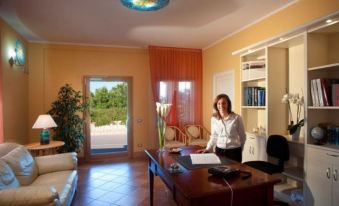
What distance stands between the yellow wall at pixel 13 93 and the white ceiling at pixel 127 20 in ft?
0.91

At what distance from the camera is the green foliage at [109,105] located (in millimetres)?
5344

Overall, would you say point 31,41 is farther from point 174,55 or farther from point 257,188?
point 257,188

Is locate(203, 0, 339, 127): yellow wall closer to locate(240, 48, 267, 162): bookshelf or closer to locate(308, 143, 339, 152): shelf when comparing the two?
locate(240, 48, 267, 162): bookshelf

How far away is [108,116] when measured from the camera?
5.42m

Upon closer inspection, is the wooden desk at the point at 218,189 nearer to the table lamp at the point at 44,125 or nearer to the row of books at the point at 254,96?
the row of books at the point at 254,96

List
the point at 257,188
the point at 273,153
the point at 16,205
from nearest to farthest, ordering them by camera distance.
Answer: the point at 257,188 < the point at 16,205 < the point at 273,153

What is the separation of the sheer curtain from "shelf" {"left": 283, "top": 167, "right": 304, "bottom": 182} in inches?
112

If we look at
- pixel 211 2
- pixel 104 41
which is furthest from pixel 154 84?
pixel 211 2

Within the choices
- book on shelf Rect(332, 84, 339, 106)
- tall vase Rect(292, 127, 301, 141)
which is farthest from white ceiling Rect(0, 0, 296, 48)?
tall vase Rect(292, 127, 301, 141)

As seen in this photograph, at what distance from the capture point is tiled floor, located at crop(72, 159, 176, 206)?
3096 mm

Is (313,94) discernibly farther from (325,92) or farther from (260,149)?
(260,149)

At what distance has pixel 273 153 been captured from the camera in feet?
9.60

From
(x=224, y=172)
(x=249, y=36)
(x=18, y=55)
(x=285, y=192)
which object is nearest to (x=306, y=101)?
(x=285, y=192)

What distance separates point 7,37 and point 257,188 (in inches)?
171
